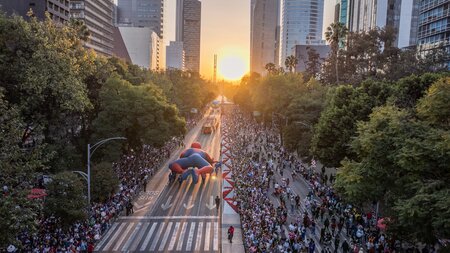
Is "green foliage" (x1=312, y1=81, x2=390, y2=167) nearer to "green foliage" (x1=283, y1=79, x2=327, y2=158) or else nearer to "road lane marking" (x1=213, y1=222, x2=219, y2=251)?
"green foliage" (x1=283, y1=79, x2=327, y2=158)

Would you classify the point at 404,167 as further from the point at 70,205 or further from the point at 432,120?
the point at 70,205

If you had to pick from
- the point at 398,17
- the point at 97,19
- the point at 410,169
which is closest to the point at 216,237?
the point at 410,169

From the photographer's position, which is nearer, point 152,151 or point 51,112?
point 51,112

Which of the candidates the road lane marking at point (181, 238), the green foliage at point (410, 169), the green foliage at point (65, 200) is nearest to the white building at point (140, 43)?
the road lane marking at point (181, 238)

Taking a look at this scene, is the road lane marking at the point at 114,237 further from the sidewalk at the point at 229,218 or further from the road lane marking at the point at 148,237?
the sidewalk at the point at 229,218

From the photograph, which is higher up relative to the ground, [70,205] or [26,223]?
[26,223]

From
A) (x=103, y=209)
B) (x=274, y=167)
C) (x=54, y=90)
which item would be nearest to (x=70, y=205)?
(x=103, y=209)

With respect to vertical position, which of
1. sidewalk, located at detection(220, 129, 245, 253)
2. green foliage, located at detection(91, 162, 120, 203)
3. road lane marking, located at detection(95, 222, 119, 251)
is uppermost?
green foliage, located at detection(91, 162, 120, 203)

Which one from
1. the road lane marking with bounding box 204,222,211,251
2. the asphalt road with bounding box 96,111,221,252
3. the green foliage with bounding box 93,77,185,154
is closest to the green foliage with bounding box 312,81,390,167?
the asphalt road with bounding box 96,111,221,252
